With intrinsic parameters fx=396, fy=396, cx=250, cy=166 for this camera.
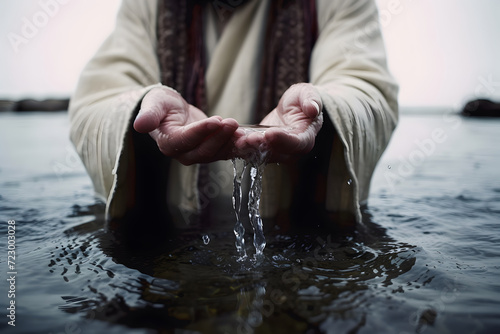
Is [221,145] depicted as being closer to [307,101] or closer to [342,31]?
[307,101]

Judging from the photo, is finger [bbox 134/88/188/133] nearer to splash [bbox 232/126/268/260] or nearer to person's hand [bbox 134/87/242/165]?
person's hand [bbox 134/87/242/165]

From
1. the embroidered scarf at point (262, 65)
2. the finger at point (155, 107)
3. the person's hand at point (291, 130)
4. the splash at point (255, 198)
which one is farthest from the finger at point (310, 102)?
the embroidered scarf at point (262, 65)

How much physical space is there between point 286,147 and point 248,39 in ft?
3.50

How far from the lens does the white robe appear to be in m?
1.63

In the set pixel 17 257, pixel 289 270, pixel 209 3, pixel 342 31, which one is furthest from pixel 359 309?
pixel 209 3

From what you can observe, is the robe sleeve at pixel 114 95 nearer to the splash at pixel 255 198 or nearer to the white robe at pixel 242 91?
the white robe at pixel 242 91

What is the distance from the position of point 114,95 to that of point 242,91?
2.18ft

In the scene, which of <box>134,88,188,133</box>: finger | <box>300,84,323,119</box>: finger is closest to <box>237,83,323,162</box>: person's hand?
<box>300,84,323,119</box>: finger

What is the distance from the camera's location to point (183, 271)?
123 centimetres

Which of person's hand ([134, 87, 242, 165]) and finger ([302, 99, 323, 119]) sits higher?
finger ([302, 99, 323, 119])

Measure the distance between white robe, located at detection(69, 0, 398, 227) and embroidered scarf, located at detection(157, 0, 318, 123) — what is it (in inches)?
2.2

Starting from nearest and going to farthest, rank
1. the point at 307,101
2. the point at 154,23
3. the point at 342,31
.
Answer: the point at 307,101 < the point at 342,31 < the point at 154,23

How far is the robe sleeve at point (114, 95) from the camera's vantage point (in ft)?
5.35

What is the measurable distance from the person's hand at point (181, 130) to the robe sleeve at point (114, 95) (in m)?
0.18
